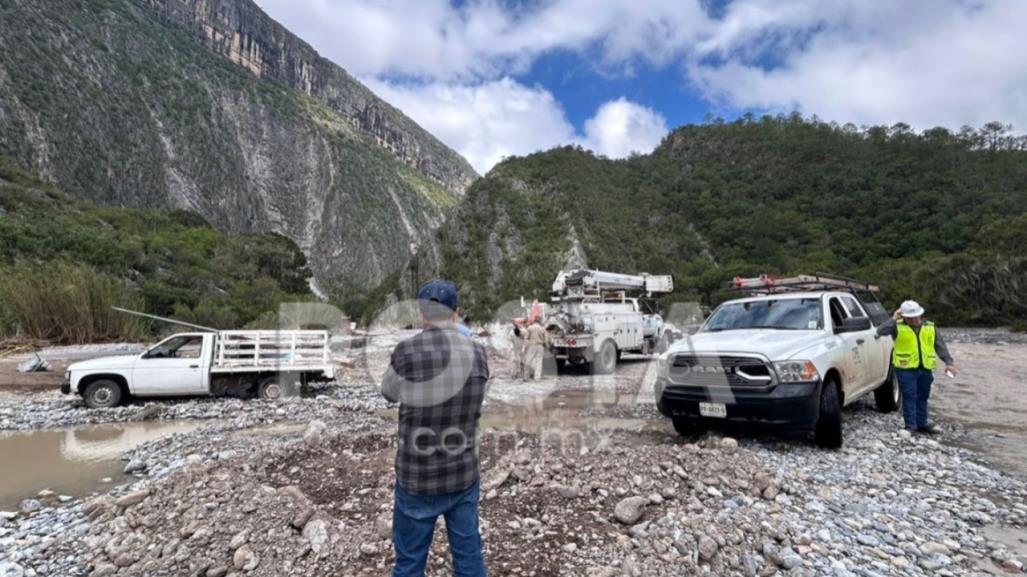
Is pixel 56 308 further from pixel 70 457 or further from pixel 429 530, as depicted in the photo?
pixel 429 530

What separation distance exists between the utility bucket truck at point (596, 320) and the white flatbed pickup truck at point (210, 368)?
604cm

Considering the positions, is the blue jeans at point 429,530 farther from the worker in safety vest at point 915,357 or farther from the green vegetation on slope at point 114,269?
the green vegetation on slope at point 114,269

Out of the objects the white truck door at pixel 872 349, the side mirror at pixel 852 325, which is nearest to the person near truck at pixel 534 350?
the white truck door at pixel 872 349

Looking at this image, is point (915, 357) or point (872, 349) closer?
point (915, 357)

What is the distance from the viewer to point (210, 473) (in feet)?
16.7

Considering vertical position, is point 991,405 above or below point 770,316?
below

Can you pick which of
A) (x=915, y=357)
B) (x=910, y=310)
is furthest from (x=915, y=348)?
(x=910, y=310)

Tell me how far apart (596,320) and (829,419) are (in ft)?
27.8

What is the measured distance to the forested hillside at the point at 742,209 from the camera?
53.7 metres

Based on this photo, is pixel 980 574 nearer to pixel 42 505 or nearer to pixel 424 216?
pixel 42 505

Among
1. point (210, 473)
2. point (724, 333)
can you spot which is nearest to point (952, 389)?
point (724, 333)

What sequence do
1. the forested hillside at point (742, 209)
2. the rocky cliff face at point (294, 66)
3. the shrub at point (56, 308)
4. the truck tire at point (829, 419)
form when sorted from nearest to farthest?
the truck tire at point (829, 419) → the shrub at point (56, 308) → the forested hillside at point (742, 209) → the rocky cliff face at point (294, 66)

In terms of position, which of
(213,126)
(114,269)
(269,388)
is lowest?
(269,388)

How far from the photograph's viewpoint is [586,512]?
4.09m
